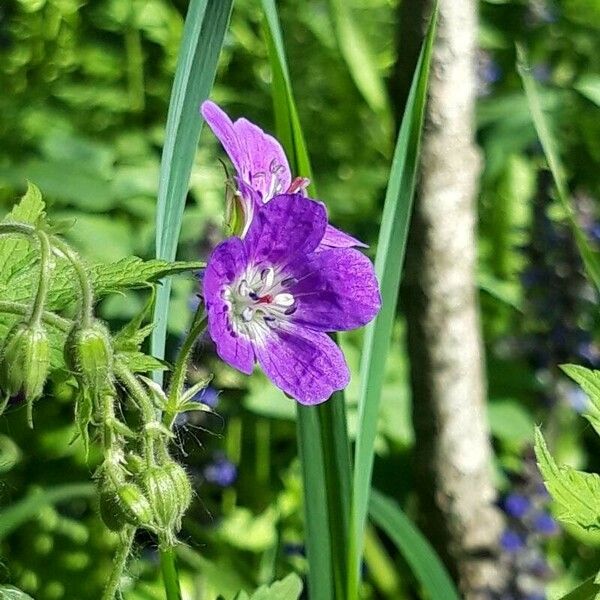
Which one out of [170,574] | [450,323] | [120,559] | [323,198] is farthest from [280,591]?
[323,198]

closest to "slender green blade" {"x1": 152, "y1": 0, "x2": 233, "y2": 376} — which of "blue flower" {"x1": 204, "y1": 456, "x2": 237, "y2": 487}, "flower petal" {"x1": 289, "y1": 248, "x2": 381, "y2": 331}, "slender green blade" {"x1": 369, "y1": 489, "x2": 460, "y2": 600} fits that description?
"flower petal" {"x1": 289, "y1": 248, "x2": 381, "y2": 331}

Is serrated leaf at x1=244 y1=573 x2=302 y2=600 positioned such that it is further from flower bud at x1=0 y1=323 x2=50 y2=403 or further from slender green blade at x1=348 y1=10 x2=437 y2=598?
flower bud at x1=0 y1=323 x2=50 y2=403

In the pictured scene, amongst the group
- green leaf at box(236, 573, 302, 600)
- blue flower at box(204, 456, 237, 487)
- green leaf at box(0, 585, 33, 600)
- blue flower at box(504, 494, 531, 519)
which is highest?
green leaf at box(0, 585, 33, 600)

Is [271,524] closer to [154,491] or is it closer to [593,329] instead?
[593,329]

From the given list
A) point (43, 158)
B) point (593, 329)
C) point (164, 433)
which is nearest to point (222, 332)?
point (164, 433)

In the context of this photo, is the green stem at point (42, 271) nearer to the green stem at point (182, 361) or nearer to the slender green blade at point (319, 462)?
the green stem at point (182, 361)

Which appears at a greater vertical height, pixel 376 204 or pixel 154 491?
pixel 154 491

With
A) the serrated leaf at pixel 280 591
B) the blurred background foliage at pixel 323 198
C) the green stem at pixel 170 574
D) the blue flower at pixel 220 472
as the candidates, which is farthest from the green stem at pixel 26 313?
the blue flower at pixel 220 472

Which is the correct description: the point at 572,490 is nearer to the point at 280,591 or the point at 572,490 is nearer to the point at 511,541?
the point at 280,591
